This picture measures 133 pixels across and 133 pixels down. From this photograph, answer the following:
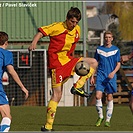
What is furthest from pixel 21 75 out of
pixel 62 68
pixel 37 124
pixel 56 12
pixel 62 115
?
pixel 62 68

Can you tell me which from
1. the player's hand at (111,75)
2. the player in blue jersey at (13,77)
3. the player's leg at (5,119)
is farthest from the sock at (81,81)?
the player's hand at (111,75)

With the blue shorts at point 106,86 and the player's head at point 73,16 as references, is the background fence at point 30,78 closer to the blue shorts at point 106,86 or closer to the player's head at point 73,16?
the blue shorts at point 106,86

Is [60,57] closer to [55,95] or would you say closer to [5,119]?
[55,95]

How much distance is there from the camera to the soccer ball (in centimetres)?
1063

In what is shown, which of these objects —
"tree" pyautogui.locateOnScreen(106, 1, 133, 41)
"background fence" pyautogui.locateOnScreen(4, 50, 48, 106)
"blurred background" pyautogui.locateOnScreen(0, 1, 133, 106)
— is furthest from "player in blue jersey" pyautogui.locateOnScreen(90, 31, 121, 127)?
"tree" pyautogui.locateOnScreen(106, 1, 133, 41)

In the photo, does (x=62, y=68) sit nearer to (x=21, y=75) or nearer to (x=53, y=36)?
(x=53, y=36)

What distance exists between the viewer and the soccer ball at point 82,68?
10633 mm

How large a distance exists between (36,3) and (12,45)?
200 cm

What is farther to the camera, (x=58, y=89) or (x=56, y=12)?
(x=56, y=12)

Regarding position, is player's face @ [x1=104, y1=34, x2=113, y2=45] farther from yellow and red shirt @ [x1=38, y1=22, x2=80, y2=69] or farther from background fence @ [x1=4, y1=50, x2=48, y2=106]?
background fence @ [x1=4, y1=50, x2=48, y2=106]

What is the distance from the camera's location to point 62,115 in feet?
53.0

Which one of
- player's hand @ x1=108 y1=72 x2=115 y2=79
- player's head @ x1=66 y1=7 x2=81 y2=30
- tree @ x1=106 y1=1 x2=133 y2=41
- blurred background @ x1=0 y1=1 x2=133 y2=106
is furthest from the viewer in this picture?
tree @ x1=106 y1=1 x2=133 y2=41

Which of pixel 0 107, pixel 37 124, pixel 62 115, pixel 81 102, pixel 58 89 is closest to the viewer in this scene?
pixel 0 107

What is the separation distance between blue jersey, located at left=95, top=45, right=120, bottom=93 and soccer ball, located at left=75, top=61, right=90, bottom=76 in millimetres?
2352
